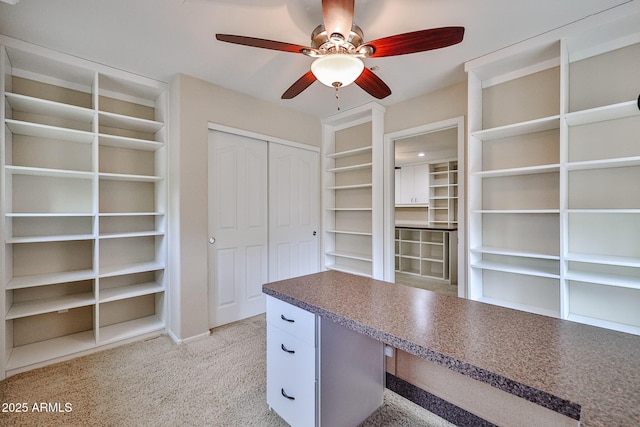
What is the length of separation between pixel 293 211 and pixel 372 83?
202 cm

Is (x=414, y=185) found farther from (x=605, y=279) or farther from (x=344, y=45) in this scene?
(x=344, y=45)

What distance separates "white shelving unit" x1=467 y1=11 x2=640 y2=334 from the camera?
73.4 inches

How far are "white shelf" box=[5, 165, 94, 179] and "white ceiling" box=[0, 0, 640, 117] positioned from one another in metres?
0.94

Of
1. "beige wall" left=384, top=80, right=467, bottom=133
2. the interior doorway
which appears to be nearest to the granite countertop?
"beige wall" left=384, top=80, right=467, bottom=133

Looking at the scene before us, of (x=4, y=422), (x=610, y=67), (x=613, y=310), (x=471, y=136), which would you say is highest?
(x=610, y=67)

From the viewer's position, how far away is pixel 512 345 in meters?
0.92

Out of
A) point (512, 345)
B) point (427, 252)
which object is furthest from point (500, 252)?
point (427, 252)

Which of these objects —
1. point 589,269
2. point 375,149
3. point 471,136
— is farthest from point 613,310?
point 375,149

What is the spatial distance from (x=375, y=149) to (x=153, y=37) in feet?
7.59

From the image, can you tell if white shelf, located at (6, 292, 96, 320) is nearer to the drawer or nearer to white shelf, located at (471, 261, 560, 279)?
the drawer

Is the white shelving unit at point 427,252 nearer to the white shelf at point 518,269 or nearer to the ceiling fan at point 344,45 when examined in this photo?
the white shelf at point 518,269

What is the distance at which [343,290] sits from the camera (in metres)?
1.52

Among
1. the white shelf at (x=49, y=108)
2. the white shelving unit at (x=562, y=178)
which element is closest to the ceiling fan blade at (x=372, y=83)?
the white shelving unit at (x=562, y=178)

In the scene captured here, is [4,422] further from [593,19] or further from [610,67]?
[610,67]
